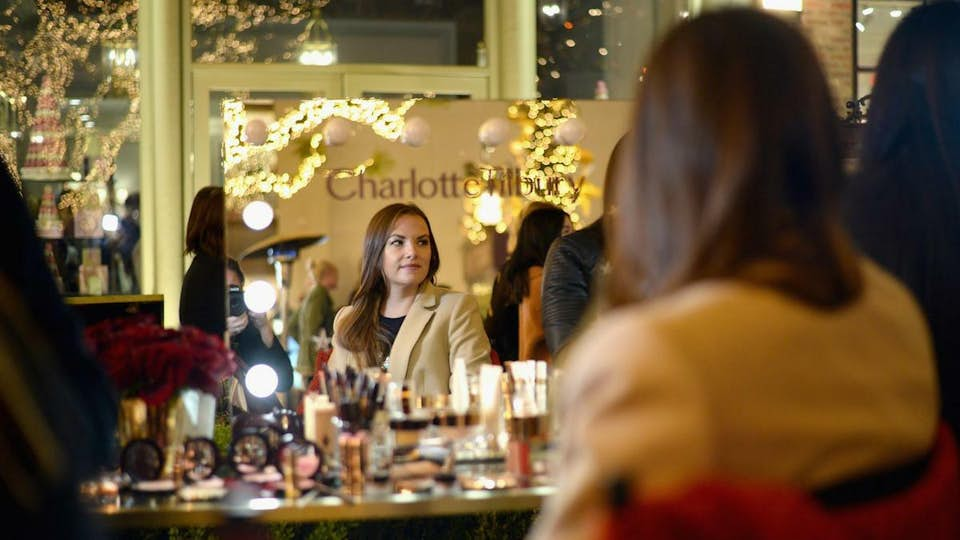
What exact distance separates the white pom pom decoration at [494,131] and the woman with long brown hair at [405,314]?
1.20ft

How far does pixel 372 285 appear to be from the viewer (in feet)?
14.8

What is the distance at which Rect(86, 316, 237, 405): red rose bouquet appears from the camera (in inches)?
117

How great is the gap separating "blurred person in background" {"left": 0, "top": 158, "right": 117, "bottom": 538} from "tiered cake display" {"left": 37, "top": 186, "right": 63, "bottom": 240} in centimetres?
589

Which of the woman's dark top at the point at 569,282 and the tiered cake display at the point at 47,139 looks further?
the tiered cake display at the point at 47,139

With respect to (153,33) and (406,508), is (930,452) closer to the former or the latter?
(406,508)

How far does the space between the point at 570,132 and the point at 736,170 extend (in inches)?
128

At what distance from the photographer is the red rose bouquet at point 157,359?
2977 mm

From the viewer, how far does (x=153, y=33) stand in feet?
25.0

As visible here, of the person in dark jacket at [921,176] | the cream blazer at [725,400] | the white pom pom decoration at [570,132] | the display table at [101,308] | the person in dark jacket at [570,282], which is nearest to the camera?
the cream blazer at [725,400]

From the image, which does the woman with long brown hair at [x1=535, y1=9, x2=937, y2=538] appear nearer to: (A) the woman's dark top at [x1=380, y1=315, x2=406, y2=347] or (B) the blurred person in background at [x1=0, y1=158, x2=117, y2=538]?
(B) the blurred person in background at [x1=0, y1=158, x2=117, y2=538]

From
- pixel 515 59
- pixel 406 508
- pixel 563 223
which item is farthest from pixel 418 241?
pixel 515 59

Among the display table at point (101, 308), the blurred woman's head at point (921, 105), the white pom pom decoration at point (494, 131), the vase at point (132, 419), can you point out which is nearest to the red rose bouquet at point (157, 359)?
the vase at point (132, 419)

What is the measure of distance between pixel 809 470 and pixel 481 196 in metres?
Answer: 3.38

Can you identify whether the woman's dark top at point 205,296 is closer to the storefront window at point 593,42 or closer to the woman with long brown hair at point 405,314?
the woman with long brown hair at point 405,314
